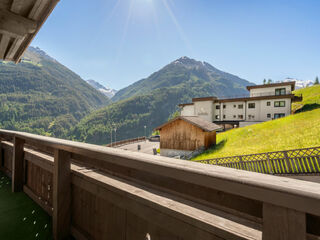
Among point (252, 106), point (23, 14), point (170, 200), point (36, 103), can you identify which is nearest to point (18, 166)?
point (23, 14)

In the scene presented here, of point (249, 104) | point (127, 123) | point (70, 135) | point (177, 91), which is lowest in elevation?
point (70, 135)

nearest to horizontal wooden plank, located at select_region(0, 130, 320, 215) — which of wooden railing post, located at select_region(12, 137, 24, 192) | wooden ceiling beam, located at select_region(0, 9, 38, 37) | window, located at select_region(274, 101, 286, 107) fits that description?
wooden railing post, located at select_region(12, 137, 24, 192)

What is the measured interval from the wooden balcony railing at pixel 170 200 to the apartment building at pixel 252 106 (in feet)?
120

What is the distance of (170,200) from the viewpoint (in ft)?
3.64

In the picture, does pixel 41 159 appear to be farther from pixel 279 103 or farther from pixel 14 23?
pixel 279 103

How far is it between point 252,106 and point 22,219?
3860 centimetres

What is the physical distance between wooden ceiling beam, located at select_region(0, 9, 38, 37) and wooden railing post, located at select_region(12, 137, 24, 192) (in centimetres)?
213

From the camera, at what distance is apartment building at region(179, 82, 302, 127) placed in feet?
102

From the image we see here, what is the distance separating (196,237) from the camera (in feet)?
3.04

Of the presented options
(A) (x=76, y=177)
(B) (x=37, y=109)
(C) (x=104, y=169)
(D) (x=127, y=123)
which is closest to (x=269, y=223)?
(C) (x=104, y=169)

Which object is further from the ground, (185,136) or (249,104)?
(249,104)

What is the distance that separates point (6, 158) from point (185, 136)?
61.1 feet

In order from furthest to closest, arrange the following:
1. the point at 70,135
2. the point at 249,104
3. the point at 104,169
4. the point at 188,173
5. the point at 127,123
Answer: the point at 127,123
the point at 70,135
the point at 249,104
the point at 104,169
the point at 188,173

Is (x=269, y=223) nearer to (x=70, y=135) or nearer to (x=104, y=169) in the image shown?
(x=104, y=169)
